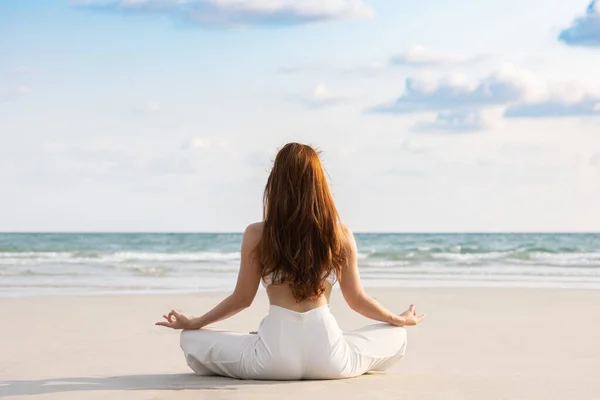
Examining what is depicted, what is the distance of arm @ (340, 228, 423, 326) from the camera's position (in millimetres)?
4867

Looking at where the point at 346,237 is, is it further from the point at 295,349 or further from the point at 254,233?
the point at 295,349

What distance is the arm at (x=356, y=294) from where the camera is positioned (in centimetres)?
487

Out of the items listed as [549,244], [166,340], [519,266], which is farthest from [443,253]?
[166,340]

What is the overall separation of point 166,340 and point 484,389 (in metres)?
3.48

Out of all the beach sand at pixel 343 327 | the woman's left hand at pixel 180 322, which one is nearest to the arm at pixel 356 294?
the beach sand at pixel 343 327

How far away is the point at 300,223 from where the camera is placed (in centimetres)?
468

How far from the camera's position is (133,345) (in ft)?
23.6

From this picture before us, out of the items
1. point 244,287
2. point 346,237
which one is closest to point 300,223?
point 346,237

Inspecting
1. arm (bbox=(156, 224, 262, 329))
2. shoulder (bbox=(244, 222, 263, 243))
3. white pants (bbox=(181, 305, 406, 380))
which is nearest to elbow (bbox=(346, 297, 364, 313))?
white pants (bbox=(181, 305, 406, 380))

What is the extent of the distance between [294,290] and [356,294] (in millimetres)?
421

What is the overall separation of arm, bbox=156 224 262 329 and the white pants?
0.36ft

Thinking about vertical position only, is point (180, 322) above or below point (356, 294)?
below

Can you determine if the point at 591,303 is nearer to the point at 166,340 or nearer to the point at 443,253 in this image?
the point at 166,340

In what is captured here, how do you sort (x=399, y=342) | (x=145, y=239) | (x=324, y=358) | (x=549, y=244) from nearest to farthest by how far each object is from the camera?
(x=324, y=358)
(x=399, y=342)
(x=549, y=244)
(x=145, y=239)
